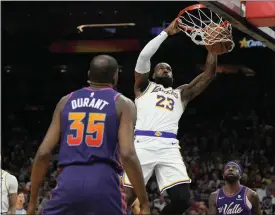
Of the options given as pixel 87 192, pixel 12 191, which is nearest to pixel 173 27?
pixel 87 192

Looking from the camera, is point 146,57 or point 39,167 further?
point 146,57

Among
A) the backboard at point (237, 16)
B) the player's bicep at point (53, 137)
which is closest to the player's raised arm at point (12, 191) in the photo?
the backboard at point (237, 16)

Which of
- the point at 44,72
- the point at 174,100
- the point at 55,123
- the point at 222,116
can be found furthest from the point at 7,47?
the point at 55,123

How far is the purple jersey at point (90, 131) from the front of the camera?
4160 millimetres

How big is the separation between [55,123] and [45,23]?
56.1 feet

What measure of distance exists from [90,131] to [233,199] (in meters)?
5.46

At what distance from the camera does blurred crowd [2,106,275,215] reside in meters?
15.8

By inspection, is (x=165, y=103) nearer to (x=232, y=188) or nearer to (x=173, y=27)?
(x=173, y=27)

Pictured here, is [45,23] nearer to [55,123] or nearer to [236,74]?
[236,74]

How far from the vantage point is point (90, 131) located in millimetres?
4184

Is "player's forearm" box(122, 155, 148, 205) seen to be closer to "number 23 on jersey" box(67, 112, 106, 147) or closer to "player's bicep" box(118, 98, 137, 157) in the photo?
"player's bicep" box(118, 98, 137, 157)

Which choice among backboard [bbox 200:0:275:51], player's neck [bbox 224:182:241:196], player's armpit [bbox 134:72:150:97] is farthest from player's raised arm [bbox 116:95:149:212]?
player's neck [bbox 224:182:241:196]

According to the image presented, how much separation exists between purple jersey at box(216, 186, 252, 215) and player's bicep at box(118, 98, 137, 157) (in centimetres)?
523

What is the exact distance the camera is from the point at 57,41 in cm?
2250
